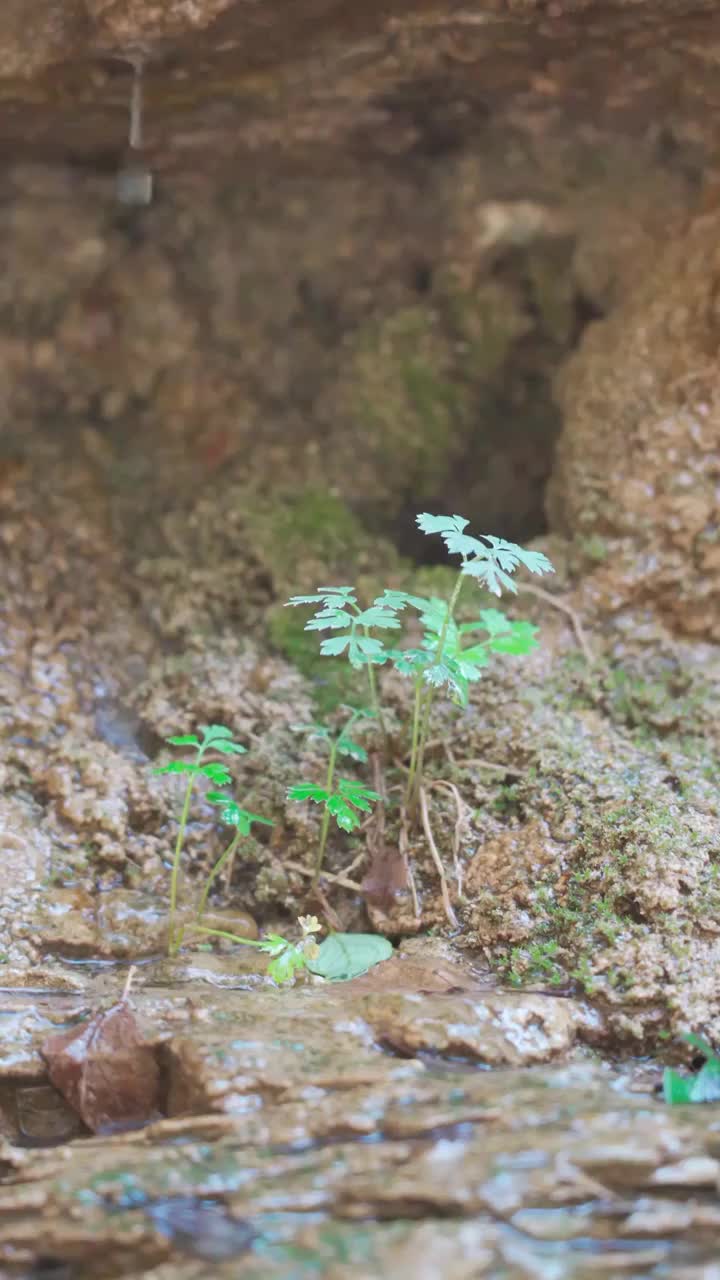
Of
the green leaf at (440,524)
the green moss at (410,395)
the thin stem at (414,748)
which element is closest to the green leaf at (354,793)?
the thin stem at (414,748)

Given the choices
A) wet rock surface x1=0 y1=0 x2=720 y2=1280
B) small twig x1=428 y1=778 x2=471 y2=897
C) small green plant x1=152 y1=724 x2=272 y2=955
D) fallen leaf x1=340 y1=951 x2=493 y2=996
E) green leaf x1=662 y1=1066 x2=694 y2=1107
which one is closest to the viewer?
wet rock surface x1=0 y1=0 x2=720 y2=1280

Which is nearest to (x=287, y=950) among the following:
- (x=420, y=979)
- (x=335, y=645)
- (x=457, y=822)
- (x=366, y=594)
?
(x=420, y=979)

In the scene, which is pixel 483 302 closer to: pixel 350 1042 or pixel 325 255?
pixel 325 255

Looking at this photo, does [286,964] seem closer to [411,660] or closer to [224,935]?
[224,935]

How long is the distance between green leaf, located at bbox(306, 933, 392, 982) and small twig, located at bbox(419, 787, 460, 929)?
16cm

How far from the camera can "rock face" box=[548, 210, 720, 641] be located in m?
3.00

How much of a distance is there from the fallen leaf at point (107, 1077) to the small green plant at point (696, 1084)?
3.13 feet

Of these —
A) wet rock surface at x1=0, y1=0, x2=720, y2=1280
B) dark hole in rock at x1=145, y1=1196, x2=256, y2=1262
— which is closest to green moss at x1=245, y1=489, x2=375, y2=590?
wet rock surface at x1=0, y1=0, x2=720, y2=1280

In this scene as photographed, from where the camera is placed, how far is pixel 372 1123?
1755mm

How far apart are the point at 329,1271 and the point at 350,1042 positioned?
56 centimetres

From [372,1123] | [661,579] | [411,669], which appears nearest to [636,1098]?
[372,1123]

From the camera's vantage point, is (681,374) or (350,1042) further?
(681,374)

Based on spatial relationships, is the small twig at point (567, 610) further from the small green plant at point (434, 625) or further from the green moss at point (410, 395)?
the green moss at point (410, 395)

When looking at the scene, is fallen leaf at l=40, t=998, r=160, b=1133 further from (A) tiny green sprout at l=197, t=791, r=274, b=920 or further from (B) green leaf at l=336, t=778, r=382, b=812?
(B) green leaf at l=336, t=778, r=382, b=812
